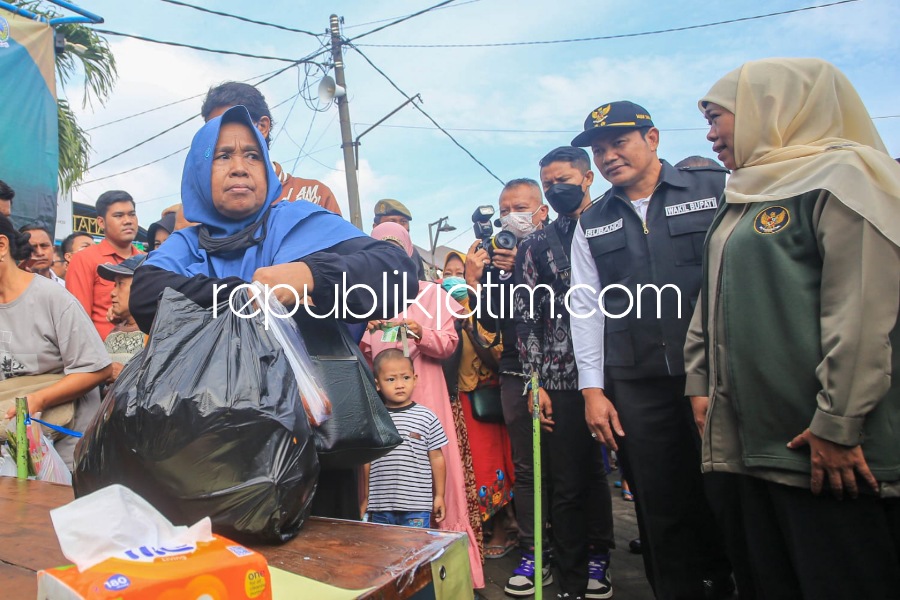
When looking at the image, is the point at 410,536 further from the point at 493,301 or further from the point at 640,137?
the point at 493,301

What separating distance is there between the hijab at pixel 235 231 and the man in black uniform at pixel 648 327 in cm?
135

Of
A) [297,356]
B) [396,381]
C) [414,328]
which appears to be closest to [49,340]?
[396,381]

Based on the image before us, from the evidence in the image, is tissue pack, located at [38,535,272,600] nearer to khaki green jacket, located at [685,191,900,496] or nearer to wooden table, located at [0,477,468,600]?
wooden table, located at [0,477,468,600]

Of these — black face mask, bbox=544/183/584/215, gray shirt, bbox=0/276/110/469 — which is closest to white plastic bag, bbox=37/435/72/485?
gray shirt, bbox=0/276/110/469

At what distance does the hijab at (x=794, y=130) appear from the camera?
66.9 inches

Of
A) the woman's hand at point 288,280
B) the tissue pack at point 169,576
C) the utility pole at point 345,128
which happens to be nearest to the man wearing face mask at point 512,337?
the woman's hand at point 288,280

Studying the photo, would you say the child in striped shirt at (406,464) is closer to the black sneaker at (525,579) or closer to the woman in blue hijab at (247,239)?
the black sneaker at (525,579)

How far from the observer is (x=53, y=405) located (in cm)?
236

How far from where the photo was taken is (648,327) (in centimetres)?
246

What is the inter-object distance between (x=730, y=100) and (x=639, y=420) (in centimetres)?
124

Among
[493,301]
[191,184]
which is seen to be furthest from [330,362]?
[493,301]

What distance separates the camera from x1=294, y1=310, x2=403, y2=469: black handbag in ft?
4.38

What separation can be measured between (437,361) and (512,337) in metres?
0.48

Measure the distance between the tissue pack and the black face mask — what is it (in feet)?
8.99
